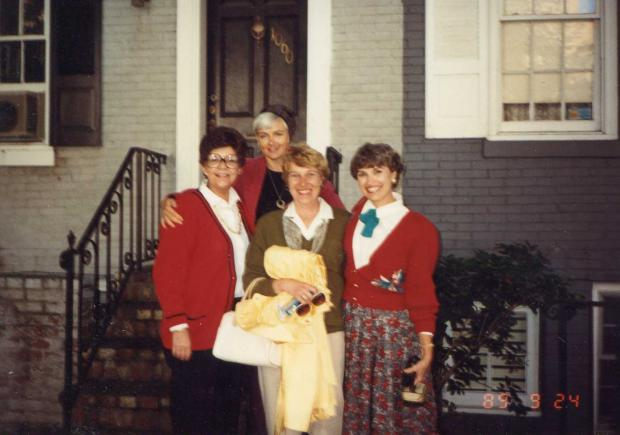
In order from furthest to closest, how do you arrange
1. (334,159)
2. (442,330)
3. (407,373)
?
(334,159) → (442,330) → (407,373)

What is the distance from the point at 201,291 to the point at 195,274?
86 mm

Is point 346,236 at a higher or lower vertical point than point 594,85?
lower

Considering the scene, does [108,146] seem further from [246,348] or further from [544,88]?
[544,88]

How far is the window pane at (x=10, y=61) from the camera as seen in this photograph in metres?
5.99

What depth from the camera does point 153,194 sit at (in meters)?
5.48

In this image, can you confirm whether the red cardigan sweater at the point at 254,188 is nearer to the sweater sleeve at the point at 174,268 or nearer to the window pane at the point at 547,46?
the sweater sleeve at the point at 174,268

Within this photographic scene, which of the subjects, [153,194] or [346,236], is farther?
[153,194]

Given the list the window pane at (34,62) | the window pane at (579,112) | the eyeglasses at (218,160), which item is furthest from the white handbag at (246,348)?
the window pane at (34,62)

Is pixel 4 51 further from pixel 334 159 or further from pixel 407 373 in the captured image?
pixel 407 373

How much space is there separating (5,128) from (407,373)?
4988mm

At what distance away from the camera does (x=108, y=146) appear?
5.80 metres

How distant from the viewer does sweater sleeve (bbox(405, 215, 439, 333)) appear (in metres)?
2.69

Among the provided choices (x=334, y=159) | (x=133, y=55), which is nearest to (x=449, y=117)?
(x=334, y=159)

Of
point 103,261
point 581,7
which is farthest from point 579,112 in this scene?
point 103,261
